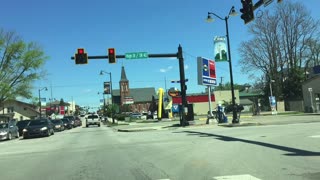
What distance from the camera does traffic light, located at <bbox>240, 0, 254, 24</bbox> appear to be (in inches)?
840

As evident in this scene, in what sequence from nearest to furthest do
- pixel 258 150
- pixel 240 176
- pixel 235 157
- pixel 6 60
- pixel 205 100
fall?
pixel 240 176 < pixel 235 157 < pixel 258 150 < pixel 6 60 < pixel 205 100

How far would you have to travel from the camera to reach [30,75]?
6575cm

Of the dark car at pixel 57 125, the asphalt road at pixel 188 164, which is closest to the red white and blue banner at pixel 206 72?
the dark car at pixel 57 125

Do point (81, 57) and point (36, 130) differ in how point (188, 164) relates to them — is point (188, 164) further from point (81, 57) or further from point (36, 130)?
point (36, 130)

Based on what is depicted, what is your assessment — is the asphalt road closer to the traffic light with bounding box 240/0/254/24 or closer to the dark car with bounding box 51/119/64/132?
the traffic light with bounding box 240/0/254/24

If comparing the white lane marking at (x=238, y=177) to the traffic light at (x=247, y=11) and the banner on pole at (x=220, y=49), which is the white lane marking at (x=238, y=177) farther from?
the banner on pole at (x=220, y=49)

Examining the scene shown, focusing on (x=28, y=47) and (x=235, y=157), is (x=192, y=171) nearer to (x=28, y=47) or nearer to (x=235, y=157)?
(x=235, y=157)

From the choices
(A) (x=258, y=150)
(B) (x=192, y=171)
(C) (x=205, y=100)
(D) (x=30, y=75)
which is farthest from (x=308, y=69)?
(B) (x=192, y=171)

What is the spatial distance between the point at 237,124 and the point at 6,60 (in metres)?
40.8

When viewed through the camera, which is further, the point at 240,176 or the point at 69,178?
the point at 69,178

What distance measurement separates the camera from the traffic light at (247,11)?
21.3m

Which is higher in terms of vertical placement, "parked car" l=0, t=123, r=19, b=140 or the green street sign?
the green street sign

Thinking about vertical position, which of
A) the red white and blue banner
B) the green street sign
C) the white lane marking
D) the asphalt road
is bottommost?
the white lane marking

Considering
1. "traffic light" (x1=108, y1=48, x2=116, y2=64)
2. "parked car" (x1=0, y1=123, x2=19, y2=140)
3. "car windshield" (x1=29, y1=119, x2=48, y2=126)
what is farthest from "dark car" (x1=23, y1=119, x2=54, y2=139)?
"traffic light" (x1=108, y1=48, x2=116, y2=64)
